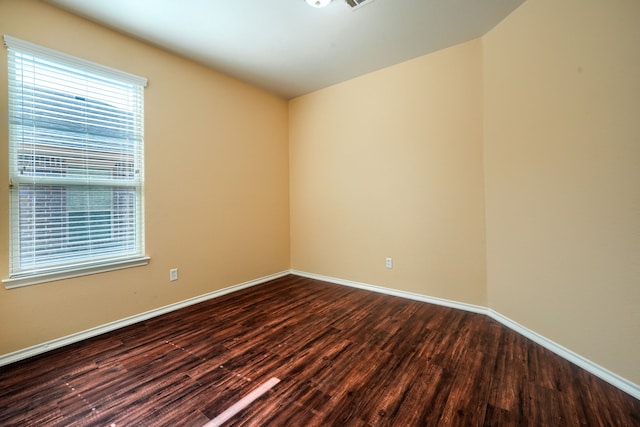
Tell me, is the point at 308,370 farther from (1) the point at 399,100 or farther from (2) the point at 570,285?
(1) the point at 399,100

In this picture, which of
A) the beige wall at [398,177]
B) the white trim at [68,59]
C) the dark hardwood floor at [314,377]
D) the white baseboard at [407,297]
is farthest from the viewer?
the beige wall at [398,177]

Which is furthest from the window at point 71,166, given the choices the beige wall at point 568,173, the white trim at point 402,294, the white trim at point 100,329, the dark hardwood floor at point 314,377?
the beige wall at point 568,173

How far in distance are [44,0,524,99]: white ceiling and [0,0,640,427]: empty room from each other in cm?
2

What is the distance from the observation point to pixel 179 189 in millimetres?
2908

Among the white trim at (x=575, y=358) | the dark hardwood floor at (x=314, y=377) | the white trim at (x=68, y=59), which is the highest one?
the white trim at (x=68, y=59)

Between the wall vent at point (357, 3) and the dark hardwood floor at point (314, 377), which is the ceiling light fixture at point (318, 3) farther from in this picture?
the dark hardwood floor at point (314, 377)

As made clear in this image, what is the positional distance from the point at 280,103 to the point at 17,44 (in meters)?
2.77

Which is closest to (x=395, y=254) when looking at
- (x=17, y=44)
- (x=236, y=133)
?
(x=236, y=133)

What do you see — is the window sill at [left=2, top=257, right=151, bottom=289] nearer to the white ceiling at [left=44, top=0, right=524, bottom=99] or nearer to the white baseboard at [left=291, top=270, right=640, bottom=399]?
the white ceiling at [left=44, top=0, right=524, bottom=99]

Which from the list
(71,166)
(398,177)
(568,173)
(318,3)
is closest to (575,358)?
(568,173)

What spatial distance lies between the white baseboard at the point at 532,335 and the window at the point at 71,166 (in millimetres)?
2718

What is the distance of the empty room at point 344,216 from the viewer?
63.2 inches

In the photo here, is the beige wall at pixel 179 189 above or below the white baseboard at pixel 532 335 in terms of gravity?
above

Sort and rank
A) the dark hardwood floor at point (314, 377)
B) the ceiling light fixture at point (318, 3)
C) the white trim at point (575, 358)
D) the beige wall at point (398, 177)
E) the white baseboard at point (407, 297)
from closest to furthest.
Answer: the dark hardwood floor at point (314, 377), the white trim at point (575, 358), the white baseboard at point (407, 297), the ceiling light fixture at point (318, 3), the beige wall at point (398, 177)
